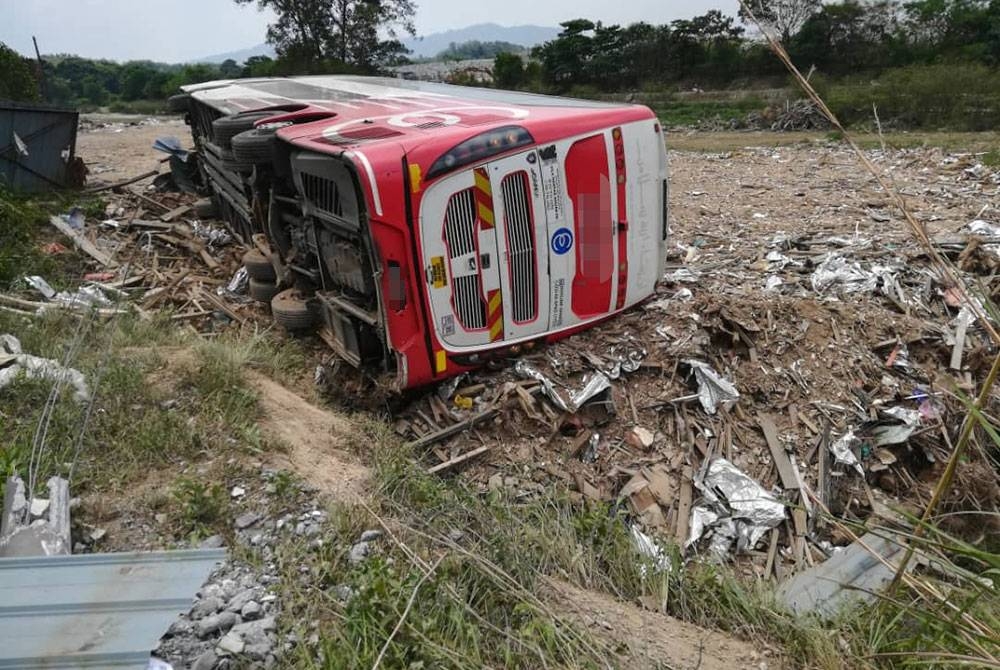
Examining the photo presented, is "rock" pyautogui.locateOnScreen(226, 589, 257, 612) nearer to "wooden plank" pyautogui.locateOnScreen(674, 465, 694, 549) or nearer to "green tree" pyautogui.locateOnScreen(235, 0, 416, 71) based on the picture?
"wooden plank" pyautogui.locateOnScreen(674, 465, 694, 549)

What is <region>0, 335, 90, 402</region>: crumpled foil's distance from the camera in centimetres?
439

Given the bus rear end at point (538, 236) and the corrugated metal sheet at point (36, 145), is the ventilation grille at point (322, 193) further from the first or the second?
the corrugated metal sheet at point (36, 145)

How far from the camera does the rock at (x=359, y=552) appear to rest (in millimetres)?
3027

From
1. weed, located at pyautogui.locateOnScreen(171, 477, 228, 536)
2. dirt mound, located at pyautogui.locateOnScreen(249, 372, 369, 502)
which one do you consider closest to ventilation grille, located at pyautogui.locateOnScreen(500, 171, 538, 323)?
dirt mound, located at pyautogui.locateOnScreen(249, 372, 369, 502)

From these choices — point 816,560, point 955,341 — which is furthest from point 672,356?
point 955,341

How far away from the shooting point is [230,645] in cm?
249

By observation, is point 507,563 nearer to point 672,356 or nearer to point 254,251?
point 672,356

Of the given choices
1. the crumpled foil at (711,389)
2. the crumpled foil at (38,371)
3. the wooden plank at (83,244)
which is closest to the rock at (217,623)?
the crumpled foil at (38,371)

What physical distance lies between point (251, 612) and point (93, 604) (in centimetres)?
56

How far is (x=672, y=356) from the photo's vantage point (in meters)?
5.28

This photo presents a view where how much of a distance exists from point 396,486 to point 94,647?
5.56 ft

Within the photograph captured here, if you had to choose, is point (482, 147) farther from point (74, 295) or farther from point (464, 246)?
point (74, 295)

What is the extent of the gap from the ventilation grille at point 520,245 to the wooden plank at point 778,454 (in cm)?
187

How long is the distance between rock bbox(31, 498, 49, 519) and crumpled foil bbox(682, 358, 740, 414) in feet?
13.3
